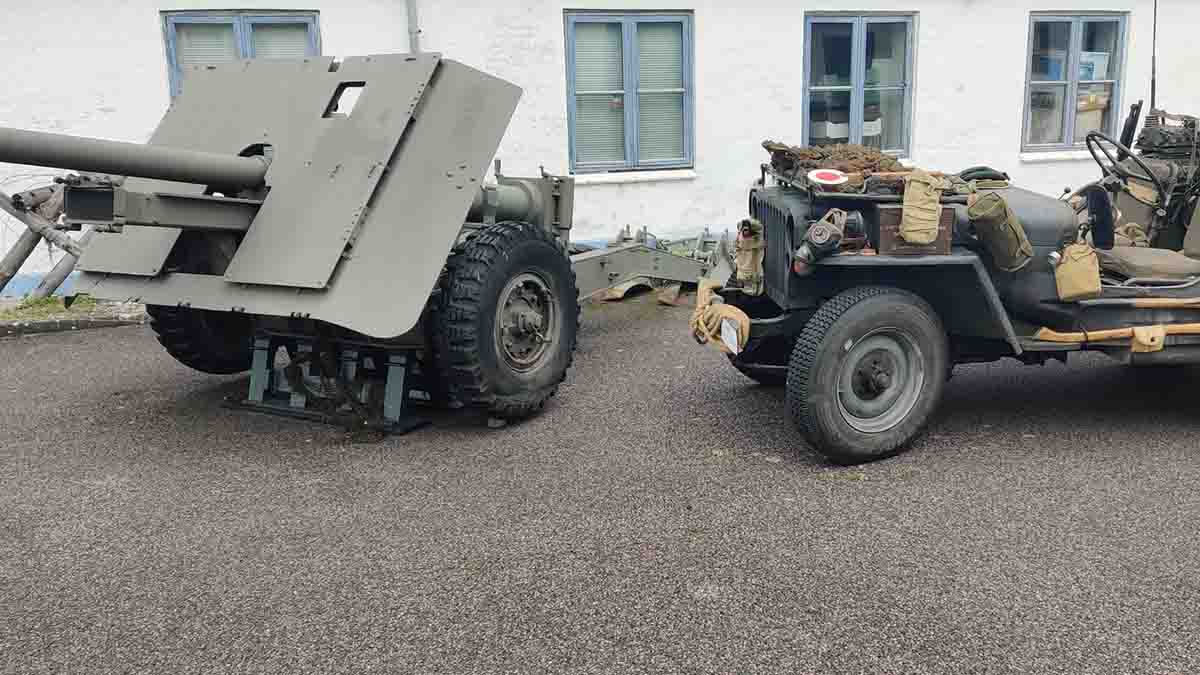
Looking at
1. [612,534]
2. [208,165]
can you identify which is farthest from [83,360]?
[612,534]

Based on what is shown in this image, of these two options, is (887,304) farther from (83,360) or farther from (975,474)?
(83,360)

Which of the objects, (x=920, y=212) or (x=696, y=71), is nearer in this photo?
(x=920, y=212)

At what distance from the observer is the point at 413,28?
853 centimetres

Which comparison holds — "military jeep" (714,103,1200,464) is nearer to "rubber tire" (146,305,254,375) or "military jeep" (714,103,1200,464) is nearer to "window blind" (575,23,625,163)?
"rubber tire" (146,305,254,375)

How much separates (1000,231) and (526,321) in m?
2.25

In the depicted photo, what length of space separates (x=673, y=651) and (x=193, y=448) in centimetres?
294

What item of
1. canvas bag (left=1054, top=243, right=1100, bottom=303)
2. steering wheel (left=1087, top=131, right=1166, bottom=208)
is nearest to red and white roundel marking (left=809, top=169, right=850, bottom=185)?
canvas bag (left=1054, top=243, right=1100, bottom=303)

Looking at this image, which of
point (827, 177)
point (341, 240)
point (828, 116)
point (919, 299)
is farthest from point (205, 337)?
point (828, 116)

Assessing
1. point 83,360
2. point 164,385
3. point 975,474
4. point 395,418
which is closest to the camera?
point 975,474

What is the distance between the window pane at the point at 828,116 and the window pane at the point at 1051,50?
82.3 inches

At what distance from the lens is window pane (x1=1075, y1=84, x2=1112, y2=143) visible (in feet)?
34.8

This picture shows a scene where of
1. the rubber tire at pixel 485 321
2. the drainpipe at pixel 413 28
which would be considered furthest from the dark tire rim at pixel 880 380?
the drainpipe at pixel 413 28

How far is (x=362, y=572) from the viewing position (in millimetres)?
3475

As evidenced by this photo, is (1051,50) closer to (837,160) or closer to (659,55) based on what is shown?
(659,55)
